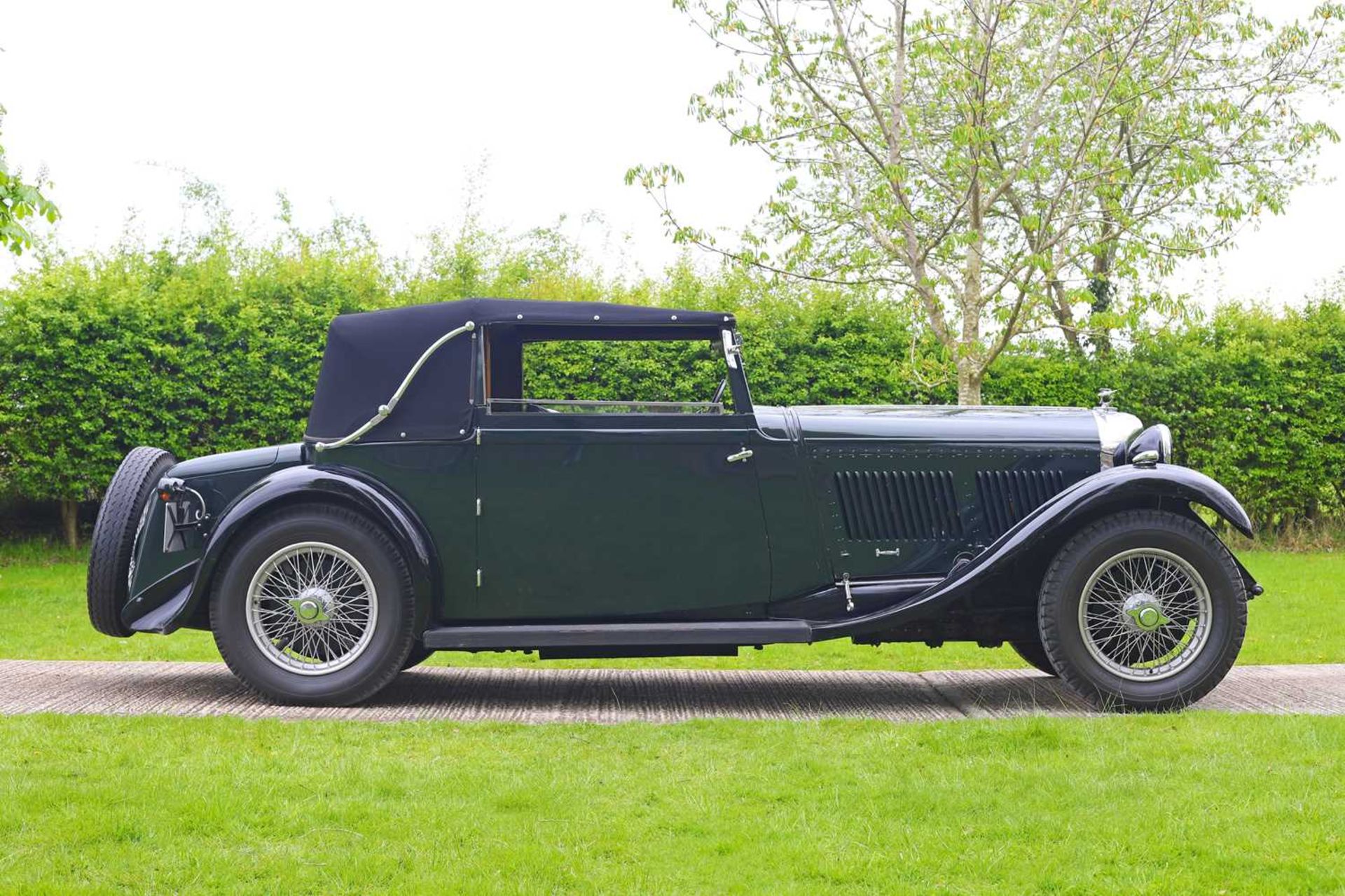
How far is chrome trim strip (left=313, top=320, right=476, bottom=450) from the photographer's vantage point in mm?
6371

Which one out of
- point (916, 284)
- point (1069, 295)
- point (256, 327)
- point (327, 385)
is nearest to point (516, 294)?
point (256, 327)

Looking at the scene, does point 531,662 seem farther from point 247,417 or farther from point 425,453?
point 247,417

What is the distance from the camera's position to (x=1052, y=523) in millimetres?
6227

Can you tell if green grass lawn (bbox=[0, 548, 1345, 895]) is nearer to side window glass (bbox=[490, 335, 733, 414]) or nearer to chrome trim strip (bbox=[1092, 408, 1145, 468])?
chrome trim strip (bbox=[1092, 408, 1145, 468])

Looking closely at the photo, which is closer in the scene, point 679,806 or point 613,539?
point 679,806

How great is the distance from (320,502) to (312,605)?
0.48 metres

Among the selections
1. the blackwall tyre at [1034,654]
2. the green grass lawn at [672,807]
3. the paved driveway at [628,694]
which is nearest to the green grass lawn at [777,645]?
the paved driveway at [628,694]

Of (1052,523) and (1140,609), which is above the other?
(1052,523)

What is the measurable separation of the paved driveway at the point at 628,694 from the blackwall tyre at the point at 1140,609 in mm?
220

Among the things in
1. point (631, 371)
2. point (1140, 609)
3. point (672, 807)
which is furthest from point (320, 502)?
point (631, 371)

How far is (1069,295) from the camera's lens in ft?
37.7

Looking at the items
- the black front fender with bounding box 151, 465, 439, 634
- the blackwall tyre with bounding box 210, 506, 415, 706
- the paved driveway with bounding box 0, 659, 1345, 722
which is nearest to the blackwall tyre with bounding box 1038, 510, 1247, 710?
the paved driveway with bounding box 0, 659, 1345, 722

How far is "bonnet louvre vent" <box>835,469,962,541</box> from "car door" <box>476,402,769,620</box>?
18.4 inches

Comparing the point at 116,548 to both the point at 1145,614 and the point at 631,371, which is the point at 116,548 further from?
the point at 631,371
